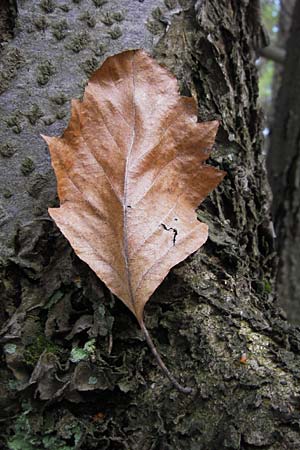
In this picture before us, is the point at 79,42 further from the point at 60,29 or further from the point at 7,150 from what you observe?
the point at 7,150

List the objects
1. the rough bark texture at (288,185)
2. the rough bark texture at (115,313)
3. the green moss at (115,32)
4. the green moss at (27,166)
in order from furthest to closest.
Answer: the rough bark texture at (288,185) < the green moss at (115,32) < the green moss at (27,166) < the rough bark texture at (115,313)

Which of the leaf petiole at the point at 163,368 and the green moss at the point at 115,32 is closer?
the leaf petiole at the point at 163,368

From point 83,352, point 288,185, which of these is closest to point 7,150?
point 83,352

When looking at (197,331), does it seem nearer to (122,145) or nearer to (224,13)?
(122,145)

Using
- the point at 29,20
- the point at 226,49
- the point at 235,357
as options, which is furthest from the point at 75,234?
the point at 226,49

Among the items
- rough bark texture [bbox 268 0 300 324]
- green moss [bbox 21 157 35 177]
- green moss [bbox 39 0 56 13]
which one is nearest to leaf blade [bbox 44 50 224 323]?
green moss [bbox 21 157 35 177]

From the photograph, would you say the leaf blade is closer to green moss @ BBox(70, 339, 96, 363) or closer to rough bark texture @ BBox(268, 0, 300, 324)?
green moss @ BBox(70, 339, 96, 363)

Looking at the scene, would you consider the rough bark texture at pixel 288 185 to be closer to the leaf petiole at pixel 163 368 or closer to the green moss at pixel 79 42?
the green moss at pixel 79 42

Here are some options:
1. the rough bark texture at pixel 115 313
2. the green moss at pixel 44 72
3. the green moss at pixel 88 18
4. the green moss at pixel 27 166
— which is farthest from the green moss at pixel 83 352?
the green moss at pixel 88 18
